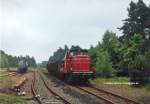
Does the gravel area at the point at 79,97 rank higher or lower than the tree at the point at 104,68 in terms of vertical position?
lower

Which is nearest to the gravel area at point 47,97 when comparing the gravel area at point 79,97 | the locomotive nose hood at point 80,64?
the gravel area at point 79,97

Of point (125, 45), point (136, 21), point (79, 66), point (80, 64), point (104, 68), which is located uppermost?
point (136, 21)

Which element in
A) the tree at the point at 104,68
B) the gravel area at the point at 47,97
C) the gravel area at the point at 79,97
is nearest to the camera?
the gravel area at the point at 47,97

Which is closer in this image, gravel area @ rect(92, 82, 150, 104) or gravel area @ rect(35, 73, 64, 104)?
gravel area @ rect(35, 73, 64, 104)

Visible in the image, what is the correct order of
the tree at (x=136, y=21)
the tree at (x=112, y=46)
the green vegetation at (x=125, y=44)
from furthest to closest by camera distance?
the tree at (x=112, y=46), the tree at (x=136, y=21), the green vegetation at (x=125, y=44)

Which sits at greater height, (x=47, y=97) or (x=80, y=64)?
(x=80, y=64)

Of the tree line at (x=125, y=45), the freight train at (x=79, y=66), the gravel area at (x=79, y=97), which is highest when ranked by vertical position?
the tree line at (x=125, y=45)

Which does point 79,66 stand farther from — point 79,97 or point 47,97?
point 47,97

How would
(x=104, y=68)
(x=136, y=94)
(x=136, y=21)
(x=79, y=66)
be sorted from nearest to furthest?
1. (x=136, y=94)
2. (x=79, y=66)
3. (x=104, y=68)
4. (x=136, y=21)

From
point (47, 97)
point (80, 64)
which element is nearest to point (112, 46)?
point (80, 64)

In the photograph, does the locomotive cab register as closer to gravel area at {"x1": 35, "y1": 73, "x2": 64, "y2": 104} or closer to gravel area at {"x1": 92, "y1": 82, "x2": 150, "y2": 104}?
gravel area at {"x1": 92, "y1": 82, "x2": 150, "y2": 104}

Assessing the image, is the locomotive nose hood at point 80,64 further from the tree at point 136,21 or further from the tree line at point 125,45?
the tree at point 136,21

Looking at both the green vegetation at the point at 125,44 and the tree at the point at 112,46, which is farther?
the tree at the point at 112,46

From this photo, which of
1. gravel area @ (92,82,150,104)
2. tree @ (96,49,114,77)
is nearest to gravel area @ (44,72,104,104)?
gravel area @ (92,82,150,104)
